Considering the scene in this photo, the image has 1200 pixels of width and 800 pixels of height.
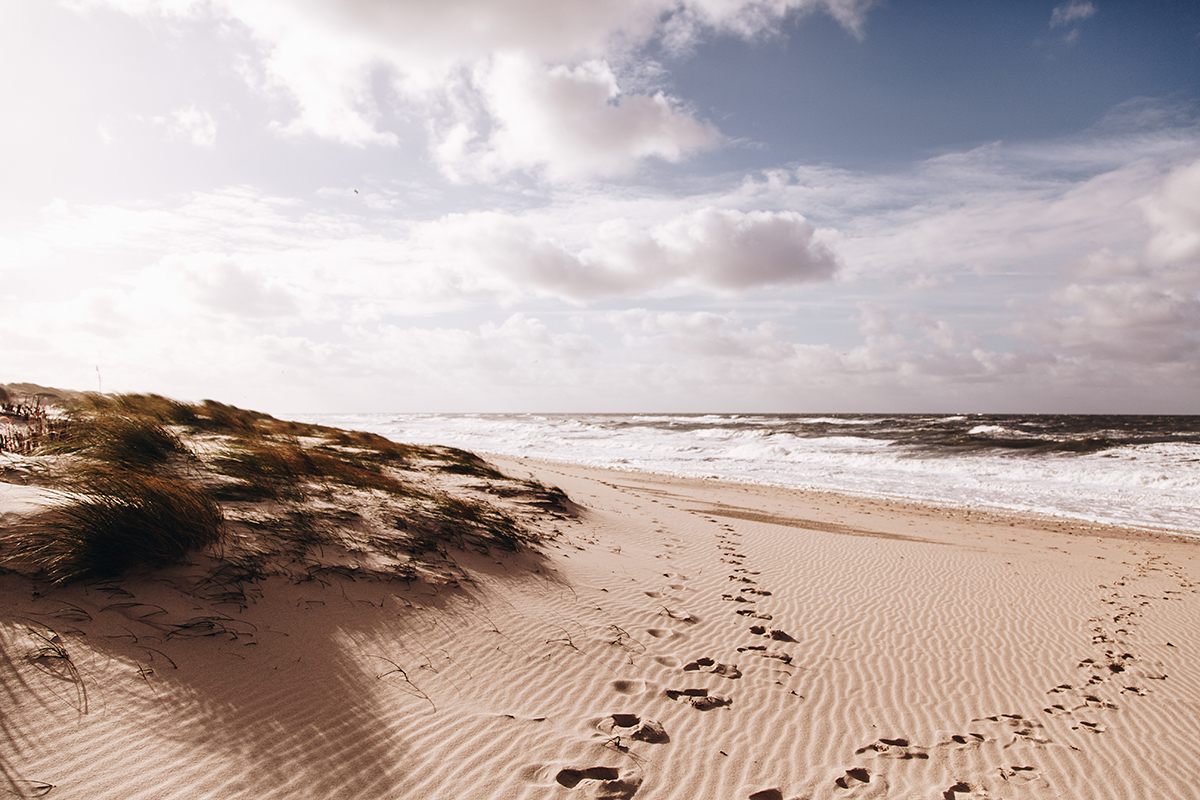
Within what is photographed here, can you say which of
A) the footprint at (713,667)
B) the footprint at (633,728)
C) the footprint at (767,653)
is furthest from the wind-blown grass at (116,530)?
the footprint at (767,653)

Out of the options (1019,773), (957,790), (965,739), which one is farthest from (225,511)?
(1019,773)

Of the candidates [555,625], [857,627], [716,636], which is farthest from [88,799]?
[857,627]

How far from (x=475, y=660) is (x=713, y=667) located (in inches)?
78.2

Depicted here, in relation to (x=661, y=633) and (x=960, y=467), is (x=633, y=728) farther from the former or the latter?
(x=960, y=467)

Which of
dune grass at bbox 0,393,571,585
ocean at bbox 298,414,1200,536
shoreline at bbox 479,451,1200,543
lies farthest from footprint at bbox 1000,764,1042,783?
ocean at bbox 298,414,1200,536

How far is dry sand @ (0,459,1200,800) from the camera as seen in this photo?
2717 mm

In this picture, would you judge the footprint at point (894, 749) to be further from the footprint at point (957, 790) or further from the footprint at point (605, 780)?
the footprint at point (605, 780)

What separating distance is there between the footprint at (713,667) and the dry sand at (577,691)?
19 mm

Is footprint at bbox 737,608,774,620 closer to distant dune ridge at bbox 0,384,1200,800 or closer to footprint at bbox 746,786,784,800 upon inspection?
distant dune ridge at bbox 0,384,1200,800

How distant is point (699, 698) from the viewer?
3957mm

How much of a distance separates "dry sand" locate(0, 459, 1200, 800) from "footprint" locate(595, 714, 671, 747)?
20 millimetres

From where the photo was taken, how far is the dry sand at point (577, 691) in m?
2.72

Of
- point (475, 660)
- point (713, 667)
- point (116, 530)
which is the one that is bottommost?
point (713, 667)

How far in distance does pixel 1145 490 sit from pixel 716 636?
21872mm
